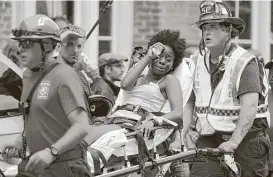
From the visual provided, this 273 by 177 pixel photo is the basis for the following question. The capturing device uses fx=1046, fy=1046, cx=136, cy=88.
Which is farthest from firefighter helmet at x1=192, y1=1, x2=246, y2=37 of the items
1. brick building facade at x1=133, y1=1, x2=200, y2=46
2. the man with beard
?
brick building facade at x1=133, y1=1, x2=200, y2=46

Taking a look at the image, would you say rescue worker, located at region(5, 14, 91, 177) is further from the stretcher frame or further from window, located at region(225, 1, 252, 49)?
window, located at region(225, 1, 252, 49)

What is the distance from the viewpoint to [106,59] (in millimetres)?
11266

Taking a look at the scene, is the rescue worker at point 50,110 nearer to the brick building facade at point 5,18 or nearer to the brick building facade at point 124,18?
the brick building facade at point 5,18

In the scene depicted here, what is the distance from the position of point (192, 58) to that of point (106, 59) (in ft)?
10.7

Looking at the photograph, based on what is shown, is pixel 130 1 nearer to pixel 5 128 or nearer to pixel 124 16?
pixel 124 16

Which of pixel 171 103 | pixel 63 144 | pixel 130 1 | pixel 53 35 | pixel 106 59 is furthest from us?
pixel 130 1

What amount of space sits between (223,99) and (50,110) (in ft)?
6.28

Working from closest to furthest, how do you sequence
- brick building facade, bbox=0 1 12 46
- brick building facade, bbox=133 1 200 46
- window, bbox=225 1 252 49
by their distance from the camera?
brick building facade, bbox=0 1 12 46
brick building facade, bbox=133 1 200 46
window, bbox=225 1 252 49

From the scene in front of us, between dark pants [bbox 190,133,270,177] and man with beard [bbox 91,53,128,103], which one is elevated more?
man with beard [bbox 91,53,128,103]

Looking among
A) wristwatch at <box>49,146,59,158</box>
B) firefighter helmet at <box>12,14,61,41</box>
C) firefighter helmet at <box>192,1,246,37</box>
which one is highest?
firefighter helmet at <box>192,1,246,37</box>

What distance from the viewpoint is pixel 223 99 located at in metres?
7.56

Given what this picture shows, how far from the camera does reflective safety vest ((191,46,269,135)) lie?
295 inches

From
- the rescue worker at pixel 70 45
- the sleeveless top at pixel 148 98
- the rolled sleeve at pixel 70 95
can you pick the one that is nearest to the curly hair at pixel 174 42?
the sleeveless top at pixel 148 98

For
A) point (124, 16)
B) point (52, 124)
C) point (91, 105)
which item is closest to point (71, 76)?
point (52, 124)
